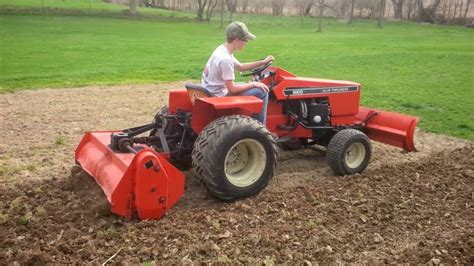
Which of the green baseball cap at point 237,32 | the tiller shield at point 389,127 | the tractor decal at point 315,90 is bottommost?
the tiller shield at point 389,127

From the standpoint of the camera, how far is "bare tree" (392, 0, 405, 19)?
2053 inches

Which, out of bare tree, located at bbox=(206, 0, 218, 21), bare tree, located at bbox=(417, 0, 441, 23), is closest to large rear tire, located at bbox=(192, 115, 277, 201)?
bare tree, located at bbox=(206, 0, 218, 21)

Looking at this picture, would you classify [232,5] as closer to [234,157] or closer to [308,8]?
[308,8]

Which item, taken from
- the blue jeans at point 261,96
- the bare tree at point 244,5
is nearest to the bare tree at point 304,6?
the bare tree at point 244,5

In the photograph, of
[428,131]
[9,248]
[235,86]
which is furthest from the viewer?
[428,131]

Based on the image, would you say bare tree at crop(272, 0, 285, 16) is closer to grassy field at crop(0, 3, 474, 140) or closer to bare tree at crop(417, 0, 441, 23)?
bare tree at crop(417, 0, 441, 23)

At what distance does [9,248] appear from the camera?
4.25 meters

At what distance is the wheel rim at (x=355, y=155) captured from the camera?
6.57 meters

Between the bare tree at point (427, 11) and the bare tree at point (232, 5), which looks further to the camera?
the bare tree at point (232, 5)

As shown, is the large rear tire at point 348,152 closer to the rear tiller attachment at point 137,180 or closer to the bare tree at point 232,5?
the rear tiller attachment at point 137,180

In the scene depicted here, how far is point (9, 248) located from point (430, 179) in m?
4.64

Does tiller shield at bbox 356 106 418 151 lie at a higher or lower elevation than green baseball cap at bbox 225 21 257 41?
lower

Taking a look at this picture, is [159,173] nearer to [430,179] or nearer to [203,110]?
[203,110]

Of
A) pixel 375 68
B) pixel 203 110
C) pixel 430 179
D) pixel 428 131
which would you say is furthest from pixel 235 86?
pixel 375 68
